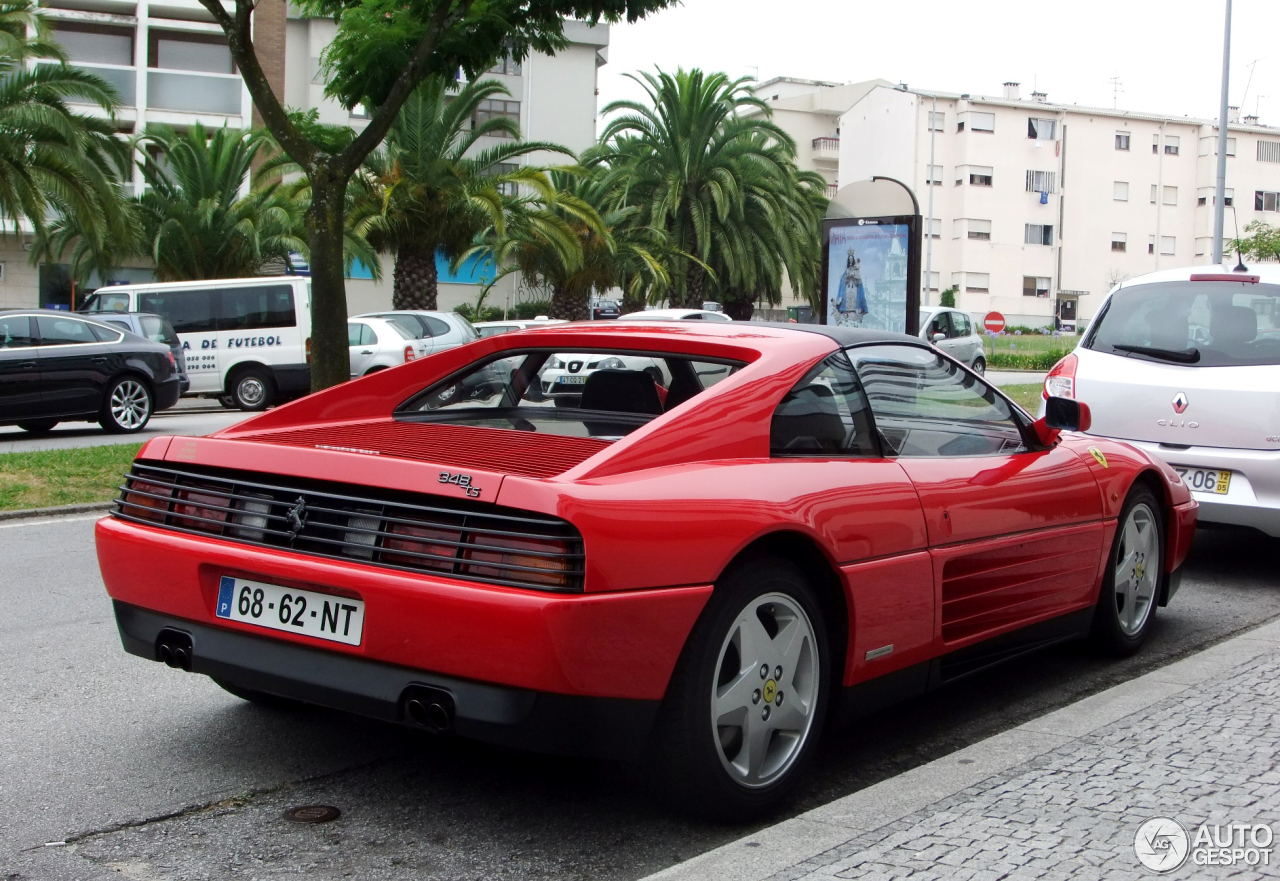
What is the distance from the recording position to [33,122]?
71.8ft

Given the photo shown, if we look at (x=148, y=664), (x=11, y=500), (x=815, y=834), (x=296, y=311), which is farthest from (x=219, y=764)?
(x=296, y=311)

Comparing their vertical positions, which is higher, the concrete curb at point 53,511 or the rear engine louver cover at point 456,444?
the rear engine louver cover at point 456,444

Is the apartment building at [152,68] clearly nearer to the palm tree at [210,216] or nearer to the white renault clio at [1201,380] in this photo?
the palm tree at [210,216]

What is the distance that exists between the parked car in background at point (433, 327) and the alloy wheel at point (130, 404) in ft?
18.0

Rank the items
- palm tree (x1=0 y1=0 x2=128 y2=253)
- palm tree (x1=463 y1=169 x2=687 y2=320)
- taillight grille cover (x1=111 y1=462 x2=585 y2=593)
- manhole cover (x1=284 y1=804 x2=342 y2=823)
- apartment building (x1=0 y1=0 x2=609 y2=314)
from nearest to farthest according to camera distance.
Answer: taillight grille cover (x1=111 y1=462 x2=585 y2=593)
manhole cover (x1=284 y1=804 x2=342 y2=823)
palm tree (x1=0 y1=0 x2=128 y2=253)
palm tree (x1=463 y1=169 x2=687 y2=320)
apartment building (x1=0 y1=0 x2=609 y2=314)

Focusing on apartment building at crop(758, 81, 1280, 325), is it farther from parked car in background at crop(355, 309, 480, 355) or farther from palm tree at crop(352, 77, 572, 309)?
parked car in background at crop(355, 309, 480, 355)

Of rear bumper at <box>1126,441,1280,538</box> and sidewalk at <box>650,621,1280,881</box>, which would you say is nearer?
sidewalk at <box>650,621,1280,881</box>

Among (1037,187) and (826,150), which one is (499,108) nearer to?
(826,150)

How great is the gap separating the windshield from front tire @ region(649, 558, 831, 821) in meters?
4.43

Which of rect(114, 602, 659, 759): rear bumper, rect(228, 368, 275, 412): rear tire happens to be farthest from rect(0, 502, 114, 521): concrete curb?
rect(228, 368, 275, 412): rear tire

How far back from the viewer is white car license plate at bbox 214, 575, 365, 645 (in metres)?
3.46

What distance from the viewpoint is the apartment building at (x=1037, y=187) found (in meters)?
73.3

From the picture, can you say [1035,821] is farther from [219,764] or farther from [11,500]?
[11,500]

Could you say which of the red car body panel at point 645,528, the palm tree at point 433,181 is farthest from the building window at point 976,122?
the red car body panel at point 645,528
